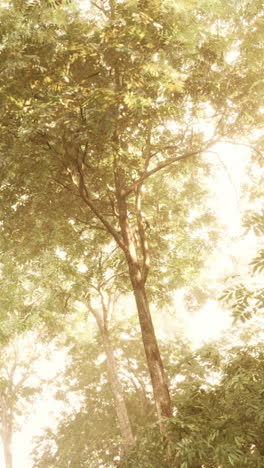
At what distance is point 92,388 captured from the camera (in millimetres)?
19984

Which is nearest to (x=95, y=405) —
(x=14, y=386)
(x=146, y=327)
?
(x=14, y=386)

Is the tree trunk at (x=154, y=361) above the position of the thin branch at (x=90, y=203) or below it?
below

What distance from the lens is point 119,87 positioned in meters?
6.67

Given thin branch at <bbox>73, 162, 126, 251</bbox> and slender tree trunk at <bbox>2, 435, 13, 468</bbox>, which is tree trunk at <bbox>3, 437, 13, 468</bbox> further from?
thin branch at <bbox>73, 162, 126, 251</bbox>

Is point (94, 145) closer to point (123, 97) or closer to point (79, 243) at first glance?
point (123, 97)

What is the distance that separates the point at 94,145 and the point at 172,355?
15.6 meters

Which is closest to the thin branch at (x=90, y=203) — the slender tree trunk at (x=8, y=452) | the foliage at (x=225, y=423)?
the foliage at (x=225, y=423)

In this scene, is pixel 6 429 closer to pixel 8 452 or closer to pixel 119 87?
pixel 8 452

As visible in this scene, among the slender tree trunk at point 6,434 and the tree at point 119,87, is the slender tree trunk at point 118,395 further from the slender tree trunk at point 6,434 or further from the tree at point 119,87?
the slender tree trunk at point 6,434

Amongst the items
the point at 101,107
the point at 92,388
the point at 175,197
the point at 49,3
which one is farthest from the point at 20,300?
the point at 92,388

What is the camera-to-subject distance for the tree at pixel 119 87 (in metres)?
5.84

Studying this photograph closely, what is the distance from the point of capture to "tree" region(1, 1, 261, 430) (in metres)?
5.84

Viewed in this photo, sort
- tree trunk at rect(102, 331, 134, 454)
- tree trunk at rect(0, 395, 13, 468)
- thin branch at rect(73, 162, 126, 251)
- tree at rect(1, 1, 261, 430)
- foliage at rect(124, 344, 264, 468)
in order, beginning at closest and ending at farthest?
foliage at rect(124, 344, 264, 468) < tree at rect(1, 1, 261, 430) < thin branch at rect(73, 162, 126, 251) < tree trunk at rect(102, 331, 134, 454) < tree trunk at rect(0, 395, 13, 468)

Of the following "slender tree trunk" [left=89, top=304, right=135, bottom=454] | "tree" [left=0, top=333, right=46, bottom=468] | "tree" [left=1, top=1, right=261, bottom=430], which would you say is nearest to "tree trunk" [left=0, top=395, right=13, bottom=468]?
"tree" [left=0, top=333, right=46, bottom=468]
